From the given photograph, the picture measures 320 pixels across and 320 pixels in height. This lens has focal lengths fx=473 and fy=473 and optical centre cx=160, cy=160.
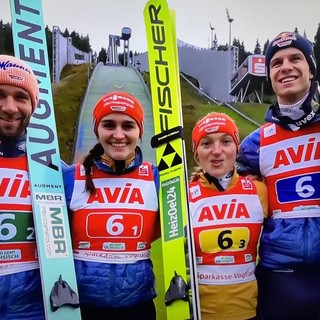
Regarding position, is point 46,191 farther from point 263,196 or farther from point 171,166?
point 263,196

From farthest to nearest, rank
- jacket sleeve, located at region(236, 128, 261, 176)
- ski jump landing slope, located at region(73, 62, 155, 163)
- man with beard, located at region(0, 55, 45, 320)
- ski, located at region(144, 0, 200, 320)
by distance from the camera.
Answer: ski jump landing slope, located at region(73, 62, 155, 163) → jacket sleeve, located at region(236, 128, 261, 176) → ski, located at region(144, 0, 200, 320) → man with beard, located at region(0, 55, 45, 320)

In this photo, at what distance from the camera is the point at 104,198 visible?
225 centimetres

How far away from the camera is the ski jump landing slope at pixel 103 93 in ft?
13.4

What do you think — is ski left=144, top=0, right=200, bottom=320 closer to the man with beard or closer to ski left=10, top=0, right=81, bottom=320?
ski left=10, top=0, right=81, bottom=320

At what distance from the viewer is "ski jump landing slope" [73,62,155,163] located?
13.4ft

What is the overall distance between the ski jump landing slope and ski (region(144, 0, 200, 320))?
37.2 inches

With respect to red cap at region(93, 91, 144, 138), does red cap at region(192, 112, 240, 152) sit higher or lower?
lower

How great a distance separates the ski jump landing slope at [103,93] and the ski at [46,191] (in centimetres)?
114

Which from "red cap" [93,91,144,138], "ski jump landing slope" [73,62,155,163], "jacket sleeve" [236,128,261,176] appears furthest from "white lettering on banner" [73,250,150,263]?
"ski jump landing slope" [73,62,155,163]

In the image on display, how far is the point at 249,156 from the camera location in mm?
2523

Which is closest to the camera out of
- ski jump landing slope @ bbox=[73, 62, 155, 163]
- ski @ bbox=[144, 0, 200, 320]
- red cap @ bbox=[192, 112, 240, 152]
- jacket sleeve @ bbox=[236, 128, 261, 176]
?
Result: ski @ bbox=[144, 0, 200, 320]

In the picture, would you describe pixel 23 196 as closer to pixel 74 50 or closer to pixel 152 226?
pixel 152 226

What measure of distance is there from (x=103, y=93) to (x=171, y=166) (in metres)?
4.49

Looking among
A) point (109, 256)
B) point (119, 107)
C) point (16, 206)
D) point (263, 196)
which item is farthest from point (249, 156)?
point (16, 206)
